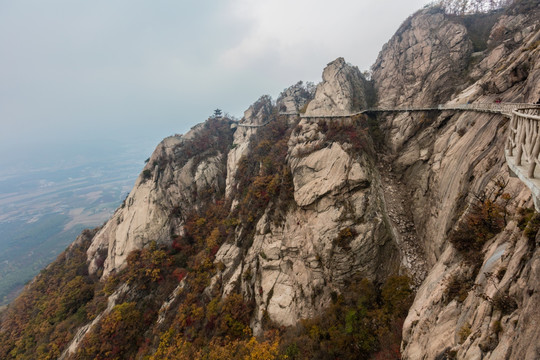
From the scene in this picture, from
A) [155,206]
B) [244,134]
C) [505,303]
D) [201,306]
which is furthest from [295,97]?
[505,303]

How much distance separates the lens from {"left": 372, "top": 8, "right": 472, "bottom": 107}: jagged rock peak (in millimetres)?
35750

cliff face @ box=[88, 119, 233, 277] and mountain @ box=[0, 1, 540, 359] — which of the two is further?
cliff face @ box=[88, 119, 233, 277]

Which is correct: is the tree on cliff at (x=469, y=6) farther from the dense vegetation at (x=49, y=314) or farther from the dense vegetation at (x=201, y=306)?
the dense vegetation at (x=49, y=314)

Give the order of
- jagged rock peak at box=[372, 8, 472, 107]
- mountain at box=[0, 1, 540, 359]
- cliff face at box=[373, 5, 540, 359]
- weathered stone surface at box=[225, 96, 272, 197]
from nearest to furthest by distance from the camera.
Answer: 1. cliff face at box=[373, 5, 540, 359]
2. mountain at box=[0, 1, 540, 359]
3. jagged rock peak at box=[372, 8, 472, 107]
4. weathered stone surface at box=[225, 96, 272, 197]

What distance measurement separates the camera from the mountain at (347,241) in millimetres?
11055

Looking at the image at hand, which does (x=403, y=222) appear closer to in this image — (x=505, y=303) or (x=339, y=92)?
(x=505, y=303)

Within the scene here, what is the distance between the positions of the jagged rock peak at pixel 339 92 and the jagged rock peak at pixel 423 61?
15.3 ft

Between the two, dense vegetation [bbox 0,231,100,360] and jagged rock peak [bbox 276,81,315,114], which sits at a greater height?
jagged rock peak [bbox 276,81,315,114]

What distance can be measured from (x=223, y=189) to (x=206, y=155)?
35.5ft

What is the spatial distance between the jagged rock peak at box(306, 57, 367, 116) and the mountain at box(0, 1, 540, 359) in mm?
370

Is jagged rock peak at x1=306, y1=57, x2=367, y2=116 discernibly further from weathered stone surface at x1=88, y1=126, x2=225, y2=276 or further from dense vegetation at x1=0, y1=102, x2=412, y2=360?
weathered stone surface at x1=88, y1=126, x2=225, y2=276

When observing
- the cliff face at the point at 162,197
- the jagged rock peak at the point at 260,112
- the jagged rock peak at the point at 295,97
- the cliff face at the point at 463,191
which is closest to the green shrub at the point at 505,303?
the cliff face at the point at 463,191

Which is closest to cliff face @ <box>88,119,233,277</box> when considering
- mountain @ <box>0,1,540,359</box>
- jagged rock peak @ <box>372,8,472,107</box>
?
mountain @ <box>0,1,540,359</box>

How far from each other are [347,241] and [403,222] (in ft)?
→ 25.2
